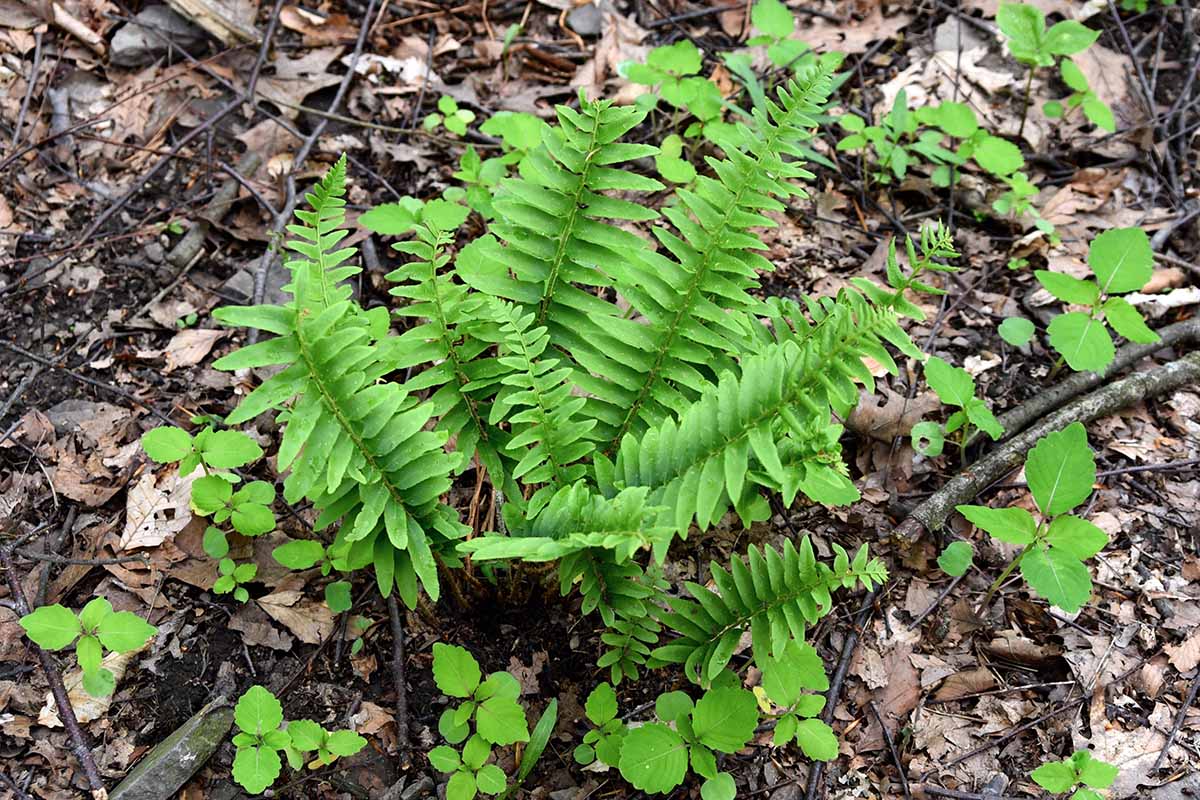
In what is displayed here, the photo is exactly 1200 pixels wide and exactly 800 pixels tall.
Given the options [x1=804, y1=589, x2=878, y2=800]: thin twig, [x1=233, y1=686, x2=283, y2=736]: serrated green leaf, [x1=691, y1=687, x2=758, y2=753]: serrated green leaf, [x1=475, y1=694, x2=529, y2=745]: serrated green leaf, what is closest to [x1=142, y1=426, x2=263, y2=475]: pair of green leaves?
[x1=233, y1=686, x2=283, y2=736]: serrated green leaf

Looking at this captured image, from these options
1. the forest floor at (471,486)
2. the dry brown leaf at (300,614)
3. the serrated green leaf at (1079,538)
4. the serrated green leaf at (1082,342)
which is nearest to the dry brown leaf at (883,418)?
the forest floor at (471,486)

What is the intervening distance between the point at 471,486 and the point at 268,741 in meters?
1.30

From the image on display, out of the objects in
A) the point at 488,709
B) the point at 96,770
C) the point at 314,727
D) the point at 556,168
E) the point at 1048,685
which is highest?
the point at 556,168

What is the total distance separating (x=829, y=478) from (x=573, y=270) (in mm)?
1197

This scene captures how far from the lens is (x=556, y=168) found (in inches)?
119

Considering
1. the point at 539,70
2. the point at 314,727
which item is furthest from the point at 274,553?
the point at 539,70

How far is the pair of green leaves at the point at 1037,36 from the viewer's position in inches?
189

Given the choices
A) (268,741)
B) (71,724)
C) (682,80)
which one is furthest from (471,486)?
(682,80)

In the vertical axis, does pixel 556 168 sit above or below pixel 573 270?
above

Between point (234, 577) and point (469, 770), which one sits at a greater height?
point (469, 770)

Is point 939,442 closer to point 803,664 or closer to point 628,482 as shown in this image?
point 803,664

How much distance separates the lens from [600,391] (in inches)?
123

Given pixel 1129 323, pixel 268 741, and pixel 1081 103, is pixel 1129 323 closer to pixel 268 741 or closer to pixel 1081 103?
pixel 1081 103

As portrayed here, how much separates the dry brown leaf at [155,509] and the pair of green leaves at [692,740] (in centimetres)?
200
